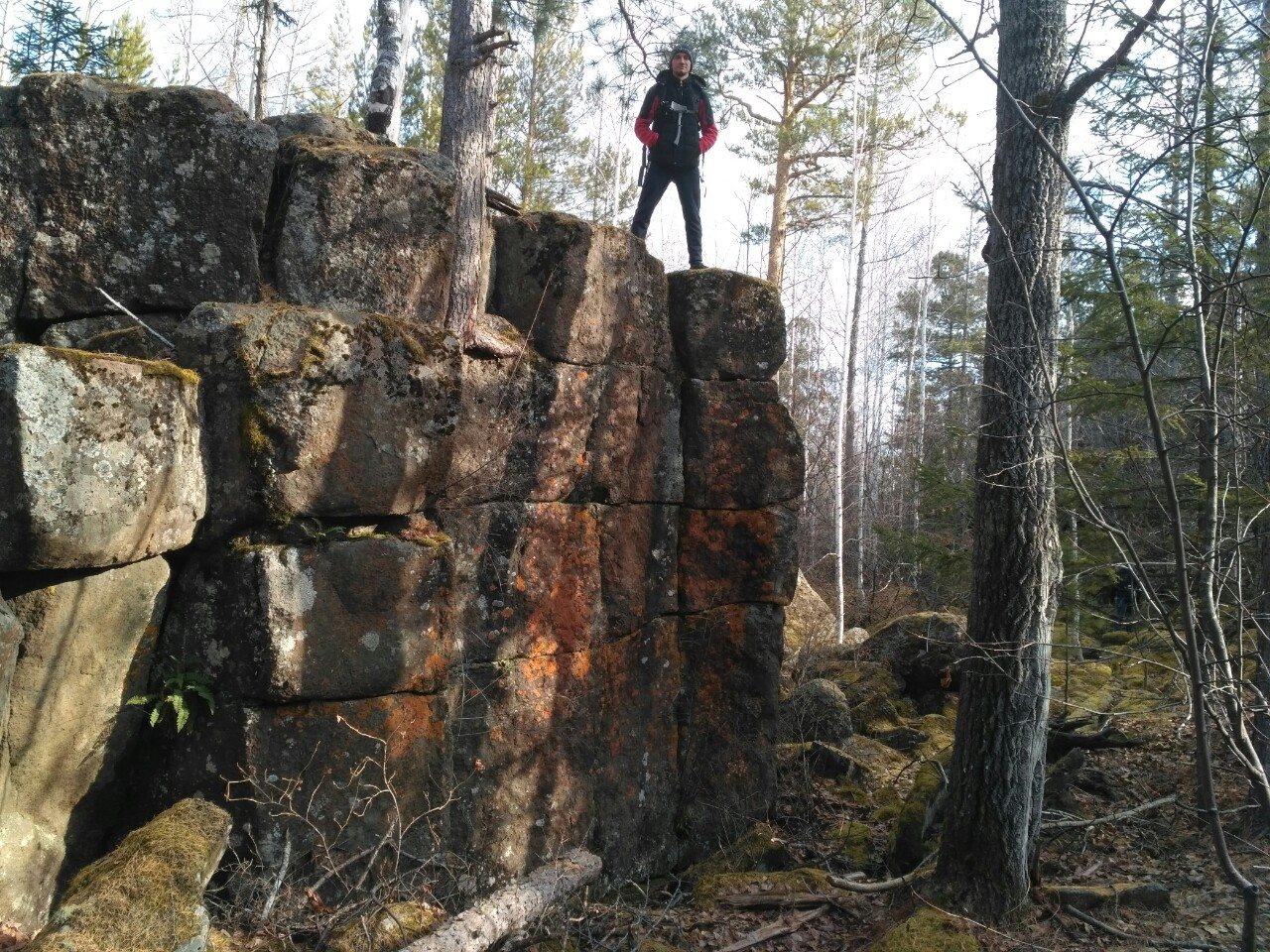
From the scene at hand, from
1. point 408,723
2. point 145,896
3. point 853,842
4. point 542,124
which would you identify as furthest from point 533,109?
point 145,896

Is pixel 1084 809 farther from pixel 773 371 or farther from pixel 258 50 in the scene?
pixel 258 50

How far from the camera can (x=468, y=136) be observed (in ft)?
23.7

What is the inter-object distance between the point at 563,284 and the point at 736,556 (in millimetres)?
2871

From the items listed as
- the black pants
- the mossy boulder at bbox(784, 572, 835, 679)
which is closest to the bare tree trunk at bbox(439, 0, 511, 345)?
the black pants

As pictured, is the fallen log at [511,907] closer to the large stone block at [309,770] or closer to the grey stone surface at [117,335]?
the large stone block at [309,770]

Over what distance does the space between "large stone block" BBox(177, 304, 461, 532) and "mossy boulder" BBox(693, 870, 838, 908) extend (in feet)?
11.9

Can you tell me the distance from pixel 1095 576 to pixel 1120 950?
4366mm

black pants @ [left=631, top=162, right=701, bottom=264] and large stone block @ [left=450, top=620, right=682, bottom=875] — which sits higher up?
black pants @ [left=631, top=162, right=701, bottom=264]

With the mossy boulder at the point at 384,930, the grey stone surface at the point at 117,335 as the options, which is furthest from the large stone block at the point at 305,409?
the mossy boulder at the point at 384,930

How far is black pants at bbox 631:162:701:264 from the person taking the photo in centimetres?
861

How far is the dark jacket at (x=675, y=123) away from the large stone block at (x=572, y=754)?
13.8 feet

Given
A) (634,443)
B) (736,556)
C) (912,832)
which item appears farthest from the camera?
(736,556)

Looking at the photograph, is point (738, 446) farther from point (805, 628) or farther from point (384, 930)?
point (805, 628)

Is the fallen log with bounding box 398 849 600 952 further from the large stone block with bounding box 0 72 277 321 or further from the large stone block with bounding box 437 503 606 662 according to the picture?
the large stone block with bounding box 0 72 277 321
